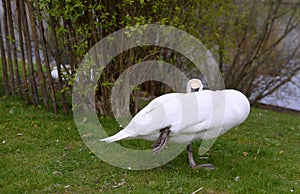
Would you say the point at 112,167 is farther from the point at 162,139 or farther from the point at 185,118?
the point at 185,118

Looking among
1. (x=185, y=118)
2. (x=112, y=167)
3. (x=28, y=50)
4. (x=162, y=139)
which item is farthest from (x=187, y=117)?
(x=28, y=50)

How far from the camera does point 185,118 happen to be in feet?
14.1

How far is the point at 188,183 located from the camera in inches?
173

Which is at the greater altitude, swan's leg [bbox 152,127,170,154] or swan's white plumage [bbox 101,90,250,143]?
swan's white plumage [bbox 101,90,250,143]

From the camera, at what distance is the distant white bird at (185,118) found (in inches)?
169

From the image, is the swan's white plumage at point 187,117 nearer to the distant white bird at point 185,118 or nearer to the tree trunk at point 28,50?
the distant white bird at point 185,118

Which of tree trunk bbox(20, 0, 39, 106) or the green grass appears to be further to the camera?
tree trunk bbox(20, 0, 39, 106)

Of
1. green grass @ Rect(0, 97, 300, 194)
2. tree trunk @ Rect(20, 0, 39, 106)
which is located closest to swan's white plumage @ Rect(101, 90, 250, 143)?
green grass @ Rect(0, 97, 300, 194)

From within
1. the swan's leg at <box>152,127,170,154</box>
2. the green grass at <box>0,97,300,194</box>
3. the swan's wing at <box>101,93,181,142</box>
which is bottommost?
the green grass at <box>0,97,300,194</box>

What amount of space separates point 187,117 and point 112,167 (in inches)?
45.5

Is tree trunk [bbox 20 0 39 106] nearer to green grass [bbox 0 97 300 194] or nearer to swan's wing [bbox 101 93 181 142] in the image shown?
green grass [bbox 0 97 300 194]

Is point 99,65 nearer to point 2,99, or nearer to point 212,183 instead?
point 2,99

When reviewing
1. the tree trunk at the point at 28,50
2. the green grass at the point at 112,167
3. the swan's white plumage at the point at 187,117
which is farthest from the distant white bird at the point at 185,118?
the tree trunk at the point at 28,50

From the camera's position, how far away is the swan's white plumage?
4293 mm
